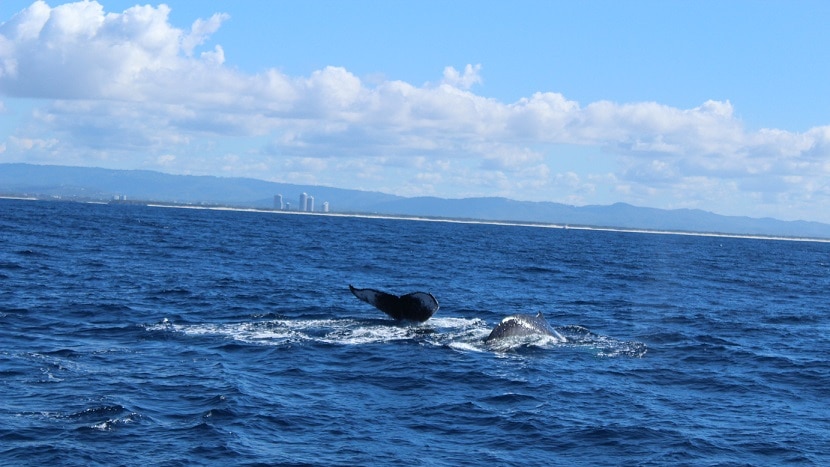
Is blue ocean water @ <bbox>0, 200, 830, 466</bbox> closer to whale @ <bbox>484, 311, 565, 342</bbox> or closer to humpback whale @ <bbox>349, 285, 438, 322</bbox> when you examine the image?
humpback whale @ <bbox>349, 285, 438, 322</bbox>

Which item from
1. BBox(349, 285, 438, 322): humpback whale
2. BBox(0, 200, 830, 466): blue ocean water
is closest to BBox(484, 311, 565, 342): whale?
BBox(0, 200, 830, 466): blue ocean water

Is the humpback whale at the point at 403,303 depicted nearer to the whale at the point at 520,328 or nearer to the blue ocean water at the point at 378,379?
the blue ocean water at the point at 378,379

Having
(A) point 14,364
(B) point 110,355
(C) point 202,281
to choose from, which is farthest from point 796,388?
(C) point 202,281

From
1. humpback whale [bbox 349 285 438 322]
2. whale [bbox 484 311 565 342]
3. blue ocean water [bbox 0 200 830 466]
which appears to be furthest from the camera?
humpback whale [bbox 349 285 438 322]

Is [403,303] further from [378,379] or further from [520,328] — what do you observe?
[378,379]

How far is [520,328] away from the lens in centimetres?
2541

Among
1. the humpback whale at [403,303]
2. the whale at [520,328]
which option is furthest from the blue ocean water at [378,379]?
the whale at [520,328]

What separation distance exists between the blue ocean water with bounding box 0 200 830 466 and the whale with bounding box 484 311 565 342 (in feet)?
1.80

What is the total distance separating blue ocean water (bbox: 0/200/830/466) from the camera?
591 inches

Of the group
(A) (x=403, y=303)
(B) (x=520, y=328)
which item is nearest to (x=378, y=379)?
(B) (x=520, y=328)

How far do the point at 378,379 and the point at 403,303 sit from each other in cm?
724

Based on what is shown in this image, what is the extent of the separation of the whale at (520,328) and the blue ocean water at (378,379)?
55 centimetres

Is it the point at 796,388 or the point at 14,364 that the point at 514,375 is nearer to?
the point at 796,388

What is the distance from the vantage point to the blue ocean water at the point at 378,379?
15.0 metres
